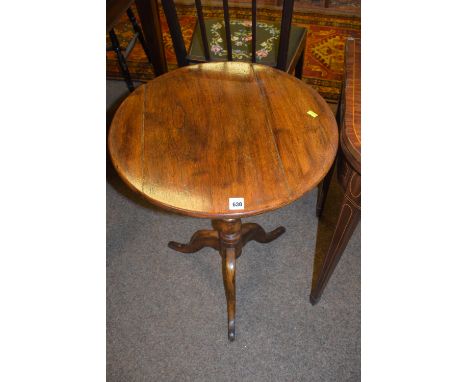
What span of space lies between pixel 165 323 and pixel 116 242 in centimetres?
45

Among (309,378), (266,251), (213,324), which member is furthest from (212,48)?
(309,378)

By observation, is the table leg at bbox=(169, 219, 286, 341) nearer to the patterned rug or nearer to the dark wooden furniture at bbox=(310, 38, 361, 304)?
the dark wooden furniture at bbox=(310, 38, 361, 304)

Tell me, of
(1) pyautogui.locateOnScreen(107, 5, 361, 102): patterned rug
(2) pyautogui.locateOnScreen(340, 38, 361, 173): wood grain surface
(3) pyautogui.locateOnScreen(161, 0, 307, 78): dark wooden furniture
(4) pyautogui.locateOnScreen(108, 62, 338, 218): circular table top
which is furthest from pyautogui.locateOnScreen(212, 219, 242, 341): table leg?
(1) pyautogui.locateOnScreen(107, 5, 361, 102): patterned rug

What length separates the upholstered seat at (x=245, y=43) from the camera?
1470 mm

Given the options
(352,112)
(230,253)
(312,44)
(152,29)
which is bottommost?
(230,253)

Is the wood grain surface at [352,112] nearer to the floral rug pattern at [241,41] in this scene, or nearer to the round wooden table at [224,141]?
the round wooden table at [224,141]

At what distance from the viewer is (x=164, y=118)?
92 centimetres

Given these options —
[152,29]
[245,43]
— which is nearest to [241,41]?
[245,43]

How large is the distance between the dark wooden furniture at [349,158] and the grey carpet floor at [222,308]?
0.24 m

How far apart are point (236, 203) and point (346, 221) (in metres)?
0.36

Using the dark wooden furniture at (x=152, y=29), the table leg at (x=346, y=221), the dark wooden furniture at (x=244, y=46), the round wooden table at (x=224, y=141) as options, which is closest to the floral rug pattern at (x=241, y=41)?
the dark wooden furniture at (x=244, y=46)

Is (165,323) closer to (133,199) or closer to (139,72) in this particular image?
(133,199)

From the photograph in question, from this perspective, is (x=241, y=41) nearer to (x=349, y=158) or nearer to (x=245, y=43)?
(x=245, y=43)

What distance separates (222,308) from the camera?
4.23 feet
